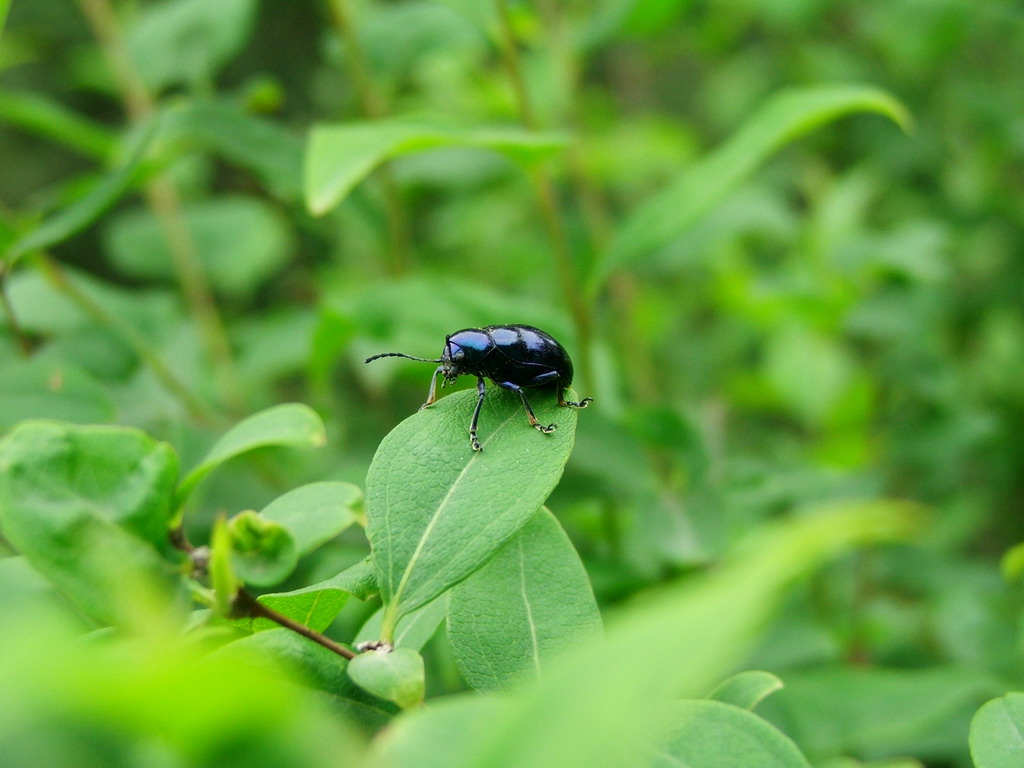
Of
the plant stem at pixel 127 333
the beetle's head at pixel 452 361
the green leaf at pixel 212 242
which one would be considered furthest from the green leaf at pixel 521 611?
the green leaf at pixel 212 242

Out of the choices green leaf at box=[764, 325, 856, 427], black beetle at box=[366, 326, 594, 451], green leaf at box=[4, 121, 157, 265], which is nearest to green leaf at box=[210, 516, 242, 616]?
black beetle at box=[366, 326, 594, 451]

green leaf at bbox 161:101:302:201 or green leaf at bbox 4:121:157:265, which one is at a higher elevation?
green leaf at bbox 161:101:302:201

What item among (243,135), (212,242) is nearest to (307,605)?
(243,135)

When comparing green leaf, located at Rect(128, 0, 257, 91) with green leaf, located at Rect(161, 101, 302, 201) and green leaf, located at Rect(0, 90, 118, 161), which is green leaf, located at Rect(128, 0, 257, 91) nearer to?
green leaf, located at Rect(0, 90, 118, 161)

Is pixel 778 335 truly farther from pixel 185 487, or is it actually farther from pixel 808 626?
pixel 185 487

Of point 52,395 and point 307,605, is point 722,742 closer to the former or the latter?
point 307,605

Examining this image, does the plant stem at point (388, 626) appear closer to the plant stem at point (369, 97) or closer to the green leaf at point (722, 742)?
the green leaf at point (722, 742)
